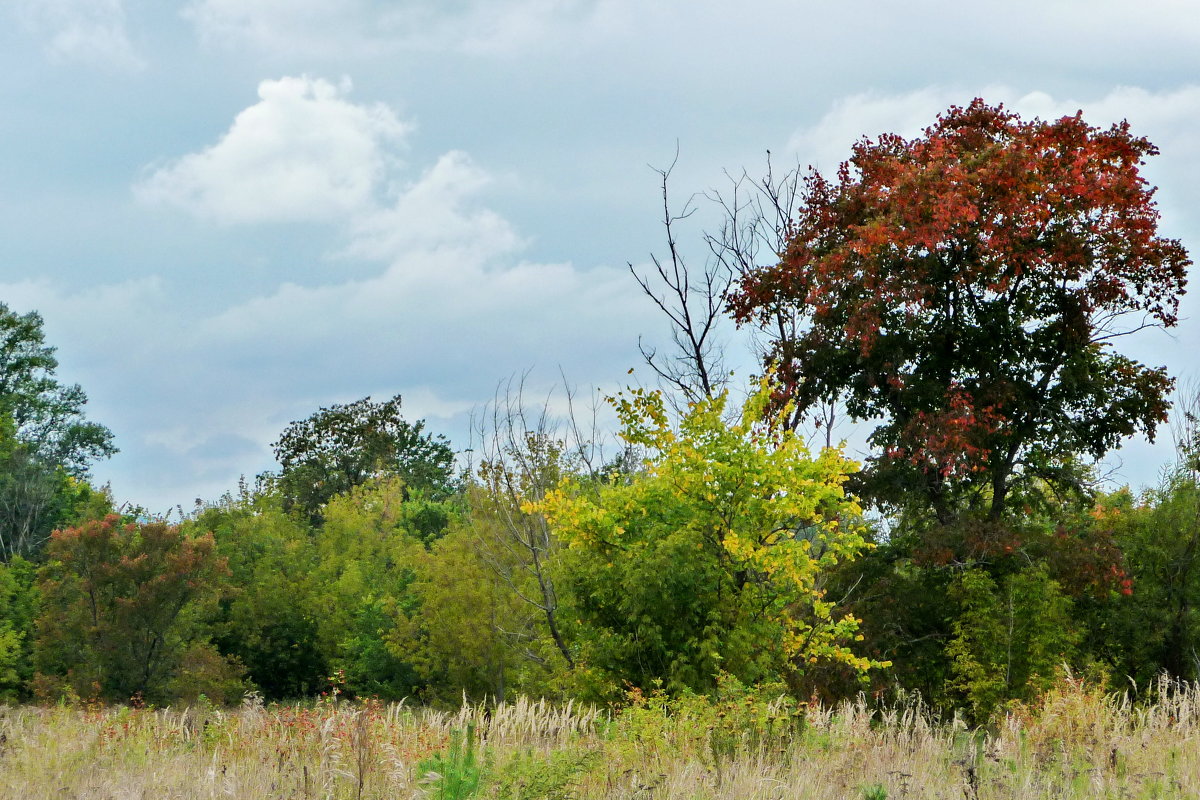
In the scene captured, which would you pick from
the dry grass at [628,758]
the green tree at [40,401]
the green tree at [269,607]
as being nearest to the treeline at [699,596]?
the dry grass at [628,758]

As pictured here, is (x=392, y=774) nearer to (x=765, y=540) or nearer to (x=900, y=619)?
(x=765, y=540)

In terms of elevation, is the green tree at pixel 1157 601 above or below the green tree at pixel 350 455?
below

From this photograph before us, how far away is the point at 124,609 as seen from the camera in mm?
25078

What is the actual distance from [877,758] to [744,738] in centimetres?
103

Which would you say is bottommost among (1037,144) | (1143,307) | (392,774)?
(392,774)

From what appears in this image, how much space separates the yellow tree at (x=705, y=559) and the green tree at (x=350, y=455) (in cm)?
3734

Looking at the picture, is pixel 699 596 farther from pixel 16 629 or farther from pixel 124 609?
pixel 16 629

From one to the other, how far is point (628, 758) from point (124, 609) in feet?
67.7

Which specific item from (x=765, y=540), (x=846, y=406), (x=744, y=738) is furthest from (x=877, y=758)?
(x=846, y=406)

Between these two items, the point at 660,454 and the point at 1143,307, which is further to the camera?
the point at 1143,307

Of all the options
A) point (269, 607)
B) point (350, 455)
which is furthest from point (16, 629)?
point (350, 455)

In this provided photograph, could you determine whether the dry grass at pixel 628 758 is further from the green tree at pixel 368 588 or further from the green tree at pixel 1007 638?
the green tree at pixel 368 588

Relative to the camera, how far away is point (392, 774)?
22.2 ft

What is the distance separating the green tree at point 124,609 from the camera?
25141 millimetres
